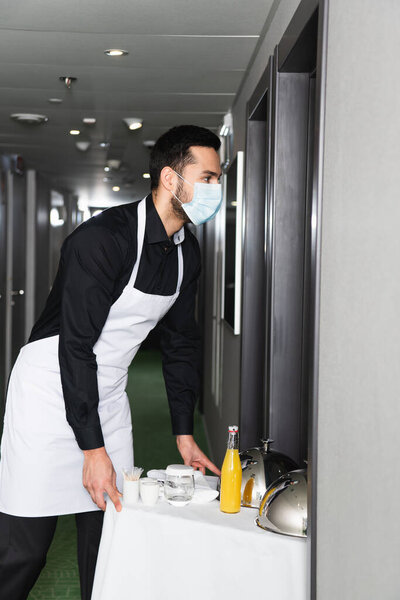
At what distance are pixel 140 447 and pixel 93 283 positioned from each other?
11.1 feet

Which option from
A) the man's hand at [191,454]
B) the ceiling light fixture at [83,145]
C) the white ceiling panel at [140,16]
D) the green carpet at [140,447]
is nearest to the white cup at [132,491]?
the man's hand at [191,454]

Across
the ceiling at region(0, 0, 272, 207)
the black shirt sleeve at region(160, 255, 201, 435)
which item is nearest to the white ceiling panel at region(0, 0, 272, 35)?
the ceiling at region(0, 0, 272, 207)

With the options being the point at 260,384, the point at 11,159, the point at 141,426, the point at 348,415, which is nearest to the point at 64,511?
the point at 348,415

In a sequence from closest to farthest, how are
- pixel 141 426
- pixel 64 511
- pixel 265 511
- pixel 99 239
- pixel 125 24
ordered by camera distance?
pixel 265 511 → pixel 99 239 → pixel 64 511 → pixel 125 24 → pixel 141 426

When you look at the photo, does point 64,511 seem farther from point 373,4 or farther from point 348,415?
point 373,4

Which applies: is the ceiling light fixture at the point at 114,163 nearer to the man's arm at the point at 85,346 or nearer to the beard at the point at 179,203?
the beard at the point at 179,203

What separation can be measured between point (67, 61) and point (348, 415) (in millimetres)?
2636

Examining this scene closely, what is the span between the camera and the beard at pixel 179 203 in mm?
1946

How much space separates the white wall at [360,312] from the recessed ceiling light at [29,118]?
3.63 metres

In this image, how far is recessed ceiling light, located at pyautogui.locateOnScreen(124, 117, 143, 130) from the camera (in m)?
4.84

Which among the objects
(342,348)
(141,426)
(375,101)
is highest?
(375,101)

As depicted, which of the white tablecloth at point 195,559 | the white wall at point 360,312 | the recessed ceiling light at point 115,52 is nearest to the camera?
the white wall at point 360,312

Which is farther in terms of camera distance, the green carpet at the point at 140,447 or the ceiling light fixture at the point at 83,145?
the ceiling light fixture at the point at 83,145

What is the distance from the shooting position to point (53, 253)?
34.0 feet
